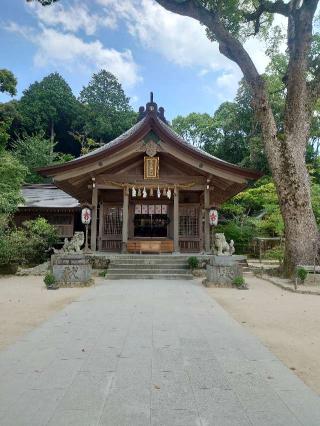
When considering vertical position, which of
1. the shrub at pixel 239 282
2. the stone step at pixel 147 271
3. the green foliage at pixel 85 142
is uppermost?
the green foliage at pixel 85 142

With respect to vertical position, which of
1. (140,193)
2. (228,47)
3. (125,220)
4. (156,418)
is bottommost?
(156,418)

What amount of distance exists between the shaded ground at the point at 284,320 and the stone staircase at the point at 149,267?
275 cm

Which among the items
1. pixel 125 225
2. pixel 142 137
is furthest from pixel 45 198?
pixel 142 137

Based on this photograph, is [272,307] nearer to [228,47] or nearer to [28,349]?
[28,349]

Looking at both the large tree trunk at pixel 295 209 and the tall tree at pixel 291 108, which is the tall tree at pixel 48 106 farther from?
the large tree trunk at pixel 295 209

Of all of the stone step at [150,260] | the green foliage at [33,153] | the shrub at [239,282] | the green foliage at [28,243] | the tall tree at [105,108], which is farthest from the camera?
the tall tree at [105,108]

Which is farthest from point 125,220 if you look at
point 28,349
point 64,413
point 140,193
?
point 64,413

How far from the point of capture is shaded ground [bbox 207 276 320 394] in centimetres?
395

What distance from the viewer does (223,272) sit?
1034 centimetres

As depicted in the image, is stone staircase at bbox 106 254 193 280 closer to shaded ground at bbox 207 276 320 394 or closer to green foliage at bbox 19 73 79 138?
shaded ground at bbox 207 276 320 394

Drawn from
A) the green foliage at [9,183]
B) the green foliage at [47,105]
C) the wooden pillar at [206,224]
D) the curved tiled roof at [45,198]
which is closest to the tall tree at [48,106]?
the green foliage at [47,105]

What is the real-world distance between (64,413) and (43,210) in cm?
1910

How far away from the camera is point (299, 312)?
6785 mm

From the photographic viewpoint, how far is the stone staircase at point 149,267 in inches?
475
